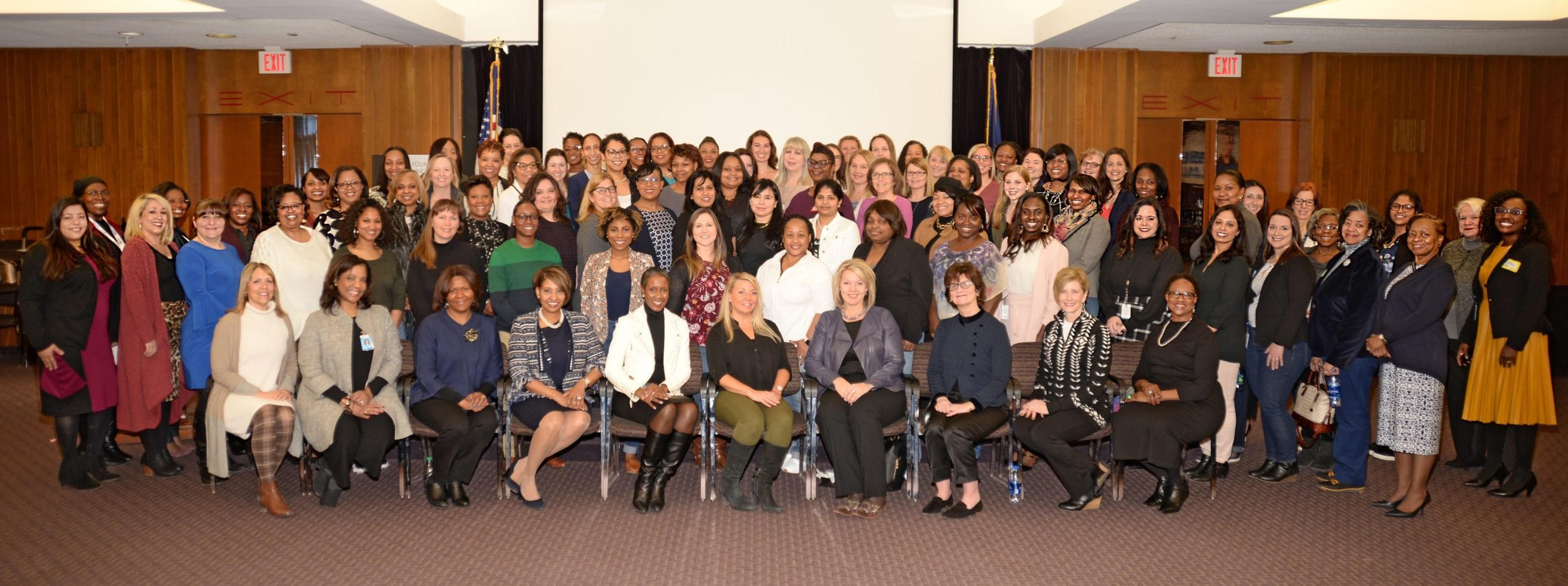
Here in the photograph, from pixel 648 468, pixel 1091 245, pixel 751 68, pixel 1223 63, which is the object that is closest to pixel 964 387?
pixel 1091 245

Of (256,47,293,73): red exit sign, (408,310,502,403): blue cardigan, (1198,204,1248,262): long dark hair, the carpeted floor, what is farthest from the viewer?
(256,47,293,73): red exit sign

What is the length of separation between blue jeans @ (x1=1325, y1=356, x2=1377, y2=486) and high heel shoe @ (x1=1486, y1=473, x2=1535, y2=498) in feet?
1.99

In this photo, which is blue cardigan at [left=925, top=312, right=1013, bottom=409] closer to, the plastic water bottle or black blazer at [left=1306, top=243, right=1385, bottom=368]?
the plastic water bottle

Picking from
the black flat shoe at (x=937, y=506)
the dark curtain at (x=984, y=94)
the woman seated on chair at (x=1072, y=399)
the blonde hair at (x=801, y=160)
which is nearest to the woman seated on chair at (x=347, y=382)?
the black flat shoe at (x=937, y=506)

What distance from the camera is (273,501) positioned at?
4.99m

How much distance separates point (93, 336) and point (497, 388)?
2.11 meters

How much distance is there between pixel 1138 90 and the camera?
1126cm

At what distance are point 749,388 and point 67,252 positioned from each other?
3383 mm

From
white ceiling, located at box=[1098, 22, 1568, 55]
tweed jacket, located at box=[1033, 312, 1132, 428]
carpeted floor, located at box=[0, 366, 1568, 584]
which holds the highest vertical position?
white ceiling, located at box=[1098, 22, 1568, 55]

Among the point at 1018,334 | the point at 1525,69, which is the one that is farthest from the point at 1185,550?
the point at 1525,69

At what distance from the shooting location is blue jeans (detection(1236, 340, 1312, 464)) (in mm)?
5711

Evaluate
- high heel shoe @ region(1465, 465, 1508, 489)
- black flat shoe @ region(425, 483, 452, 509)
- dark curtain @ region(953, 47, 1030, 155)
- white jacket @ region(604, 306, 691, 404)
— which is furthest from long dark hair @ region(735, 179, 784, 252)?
dark curtain @ region(953, 47, 1030, 155)

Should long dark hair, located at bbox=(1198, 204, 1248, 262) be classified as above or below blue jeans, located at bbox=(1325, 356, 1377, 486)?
above

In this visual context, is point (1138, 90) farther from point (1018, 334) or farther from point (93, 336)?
point (93, 336)
